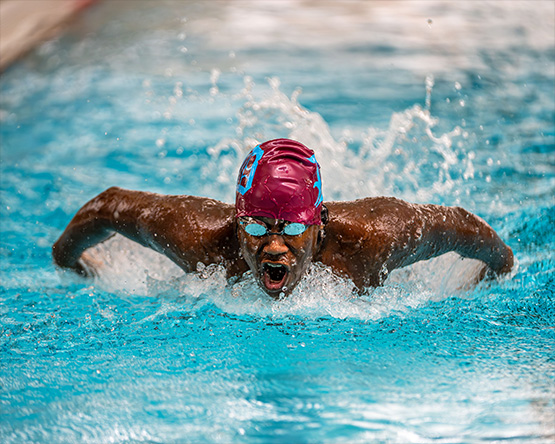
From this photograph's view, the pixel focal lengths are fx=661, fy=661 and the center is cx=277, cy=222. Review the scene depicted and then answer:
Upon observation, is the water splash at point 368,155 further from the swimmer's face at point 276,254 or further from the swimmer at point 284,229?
the swimmer's face at point 276,254

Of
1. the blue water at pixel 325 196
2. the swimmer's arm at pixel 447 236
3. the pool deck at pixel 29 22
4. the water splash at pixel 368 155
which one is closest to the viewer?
the blue water at pixel 325 196

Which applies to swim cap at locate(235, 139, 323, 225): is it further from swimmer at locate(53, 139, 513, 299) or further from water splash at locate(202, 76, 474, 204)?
water splash at locate(202, 76, 474, 204)

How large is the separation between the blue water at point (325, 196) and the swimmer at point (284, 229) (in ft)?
0.46

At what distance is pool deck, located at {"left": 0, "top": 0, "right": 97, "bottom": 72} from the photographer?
295 inches

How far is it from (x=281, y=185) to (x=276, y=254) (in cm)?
26

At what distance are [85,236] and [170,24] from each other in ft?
19.4

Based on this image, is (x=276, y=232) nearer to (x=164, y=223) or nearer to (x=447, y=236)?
(x=164, y=223)

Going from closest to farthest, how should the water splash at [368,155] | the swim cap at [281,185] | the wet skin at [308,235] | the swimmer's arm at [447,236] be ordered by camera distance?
the swim cap at [281,185], the wet skin at [308,235], the swimmer's arm at [447,236], the water splash at [368,155]

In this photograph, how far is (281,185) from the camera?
2.47 metres

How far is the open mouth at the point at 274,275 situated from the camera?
253cm

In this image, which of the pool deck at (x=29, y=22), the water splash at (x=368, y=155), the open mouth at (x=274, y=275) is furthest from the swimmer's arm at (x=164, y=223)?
the pool deck at (x=29, y=22)

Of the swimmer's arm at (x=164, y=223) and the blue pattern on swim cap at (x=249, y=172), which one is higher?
the blue pattern on swim cap at (x=249, y=172)

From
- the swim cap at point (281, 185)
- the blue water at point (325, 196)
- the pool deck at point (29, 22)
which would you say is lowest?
the blue water at point (325, 196)

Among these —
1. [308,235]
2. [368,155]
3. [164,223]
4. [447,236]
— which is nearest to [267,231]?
[308,235]
